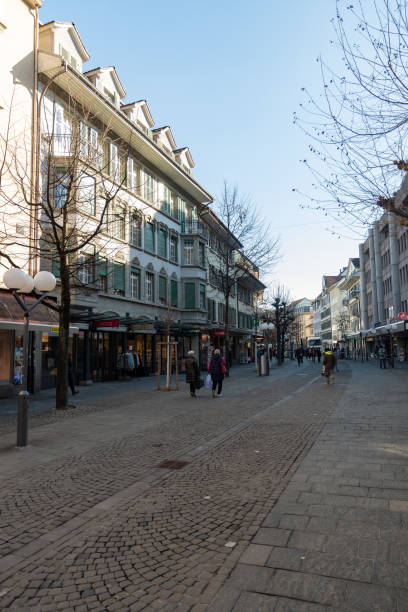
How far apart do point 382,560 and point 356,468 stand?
283 centimetres

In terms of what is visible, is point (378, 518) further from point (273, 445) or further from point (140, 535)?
point (273, 445)

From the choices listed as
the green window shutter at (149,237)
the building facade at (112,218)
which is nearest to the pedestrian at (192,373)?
the building facade at (112,218)

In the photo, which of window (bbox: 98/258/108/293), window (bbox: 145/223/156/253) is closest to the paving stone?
window (bbox: 98/258/108/293)

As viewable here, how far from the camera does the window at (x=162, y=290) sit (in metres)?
32.0

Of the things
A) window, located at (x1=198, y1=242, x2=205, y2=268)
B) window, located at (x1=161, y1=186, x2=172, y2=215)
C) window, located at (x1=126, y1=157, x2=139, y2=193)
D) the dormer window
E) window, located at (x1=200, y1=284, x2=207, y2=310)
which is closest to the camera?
the dormer window

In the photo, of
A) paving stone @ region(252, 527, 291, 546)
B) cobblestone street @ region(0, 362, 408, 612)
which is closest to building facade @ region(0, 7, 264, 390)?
cobblestone street @ region(0, 362, 408, 612)

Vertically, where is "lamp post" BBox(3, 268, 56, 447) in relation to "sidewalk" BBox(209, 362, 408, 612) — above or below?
above

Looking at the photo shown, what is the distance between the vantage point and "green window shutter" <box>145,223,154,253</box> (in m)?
30.1

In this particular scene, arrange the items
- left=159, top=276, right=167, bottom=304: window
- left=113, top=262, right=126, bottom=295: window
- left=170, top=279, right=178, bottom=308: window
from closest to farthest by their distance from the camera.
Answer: left=113, top=262, right=126, bottom=295: window → left=159, top=276, right=167, bottom=304: window → left=170, top=279, right=178, bottom=308: window

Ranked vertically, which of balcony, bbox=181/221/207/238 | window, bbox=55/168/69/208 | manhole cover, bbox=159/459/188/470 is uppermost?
balcony, bbox=181/221/207/238

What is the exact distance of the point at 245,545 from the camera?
3869 mm

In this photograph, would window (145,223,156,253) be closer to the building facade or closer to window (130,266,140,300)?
the building facade

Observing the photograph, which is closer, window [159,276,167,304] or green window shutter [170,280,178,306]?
window [159,276,167,304]

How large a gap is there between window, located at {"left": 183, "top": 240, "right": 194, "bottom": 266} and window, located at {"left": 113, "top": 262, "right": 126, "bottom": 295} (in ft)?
31.7
